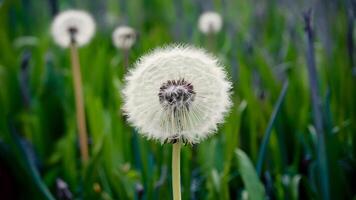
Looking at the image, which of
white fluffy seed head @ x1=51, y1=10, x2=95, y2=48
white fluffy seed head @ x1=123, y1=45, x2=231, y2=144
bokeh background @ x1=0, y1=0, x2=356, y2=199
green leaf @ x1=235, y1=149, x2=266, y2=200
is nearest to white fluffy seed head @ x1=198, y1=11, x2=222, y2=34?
bokeh background @ x1=0, y1=0, x2=356, y2=199

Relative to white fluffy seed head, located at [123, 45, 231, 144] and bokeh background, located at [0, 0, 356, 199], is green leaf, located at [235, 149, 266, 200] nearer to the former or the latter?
bokeh background, located at [0, 0, 356, 199]

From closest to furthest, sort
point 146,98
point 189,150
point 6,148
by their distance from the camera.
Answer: point 146,98
point 6,148
point 189,150

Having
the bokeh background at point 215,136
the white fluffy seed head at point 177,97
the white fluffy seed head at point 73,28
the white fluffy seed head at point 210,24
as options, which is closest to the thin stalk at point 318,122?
the bokeh background at point 215,136

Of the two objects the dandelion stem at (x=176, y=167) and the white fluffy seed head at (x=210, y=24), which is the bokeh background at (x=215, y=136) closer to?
the white fluffy seed head at (x=210, y=24)

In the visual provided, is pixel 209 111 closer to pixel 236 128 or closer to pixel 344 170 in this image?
pixel 236 128

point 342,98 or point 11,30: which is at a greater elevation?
point 11,30

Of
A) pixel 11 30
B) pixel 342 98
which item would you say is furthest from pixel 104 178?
pixel 11 30
